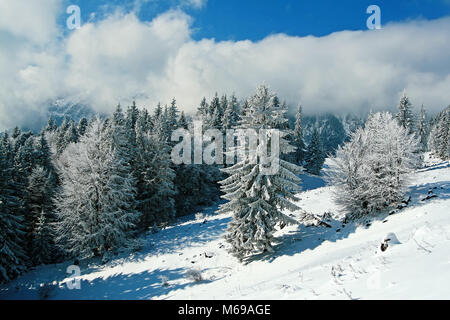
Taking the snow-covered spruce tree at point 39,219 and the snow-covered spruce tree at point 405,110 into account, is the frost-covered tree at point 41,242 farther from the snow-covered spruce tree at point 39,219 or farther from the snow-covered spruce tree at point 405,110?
the snow-covered spruce tree at point 405,110

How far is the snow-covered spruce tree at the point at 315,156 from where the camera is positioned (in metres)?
60.1

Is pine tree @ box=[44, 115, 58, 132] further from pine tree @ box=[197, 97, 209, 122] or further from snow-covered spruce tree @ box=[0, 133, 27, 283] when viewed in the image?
snow-covered spruce tree @ box=[0, 133, 27, 283]

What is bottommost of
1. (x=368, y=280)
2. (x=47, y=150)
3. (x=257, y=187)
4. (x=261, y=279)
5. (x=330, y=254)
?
(x=261, y=279)

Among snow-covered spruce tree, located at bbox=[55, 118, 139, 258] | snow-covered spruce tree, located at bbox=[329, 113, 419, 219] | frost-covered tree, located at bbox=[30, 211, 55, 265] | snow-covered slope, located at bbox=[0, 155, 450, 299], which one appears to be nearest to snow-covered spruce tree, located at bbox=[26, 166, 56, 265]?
frost-covered tree, located at bbox=[30, 211, 55, 265]

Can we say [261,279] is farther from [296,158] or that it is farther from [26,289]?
[296,158]

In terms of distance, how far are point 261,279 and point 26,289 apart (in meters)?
18.1

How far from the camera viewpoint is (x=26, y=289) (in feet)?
58.9

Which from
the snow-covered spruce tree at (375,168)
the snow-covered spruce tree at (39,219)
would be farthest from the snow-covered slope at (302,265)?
the snow-covered spruce tree at (39,219)

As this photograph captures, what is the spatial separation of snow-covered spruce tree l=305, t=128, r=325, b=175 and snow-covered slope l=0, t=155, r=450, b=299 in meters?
34.8

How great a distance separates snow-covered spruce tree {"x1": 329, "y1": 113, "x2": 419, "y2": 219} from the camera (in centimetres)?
1652

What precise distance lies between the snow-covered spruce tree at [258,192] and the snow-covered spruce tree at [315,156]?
155 ft

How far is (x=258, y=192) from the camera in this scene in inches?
642

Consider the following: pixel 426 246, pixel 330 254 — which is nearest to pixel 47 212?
pixel 330 254

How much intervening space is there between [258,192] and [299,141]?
48.2 metres
